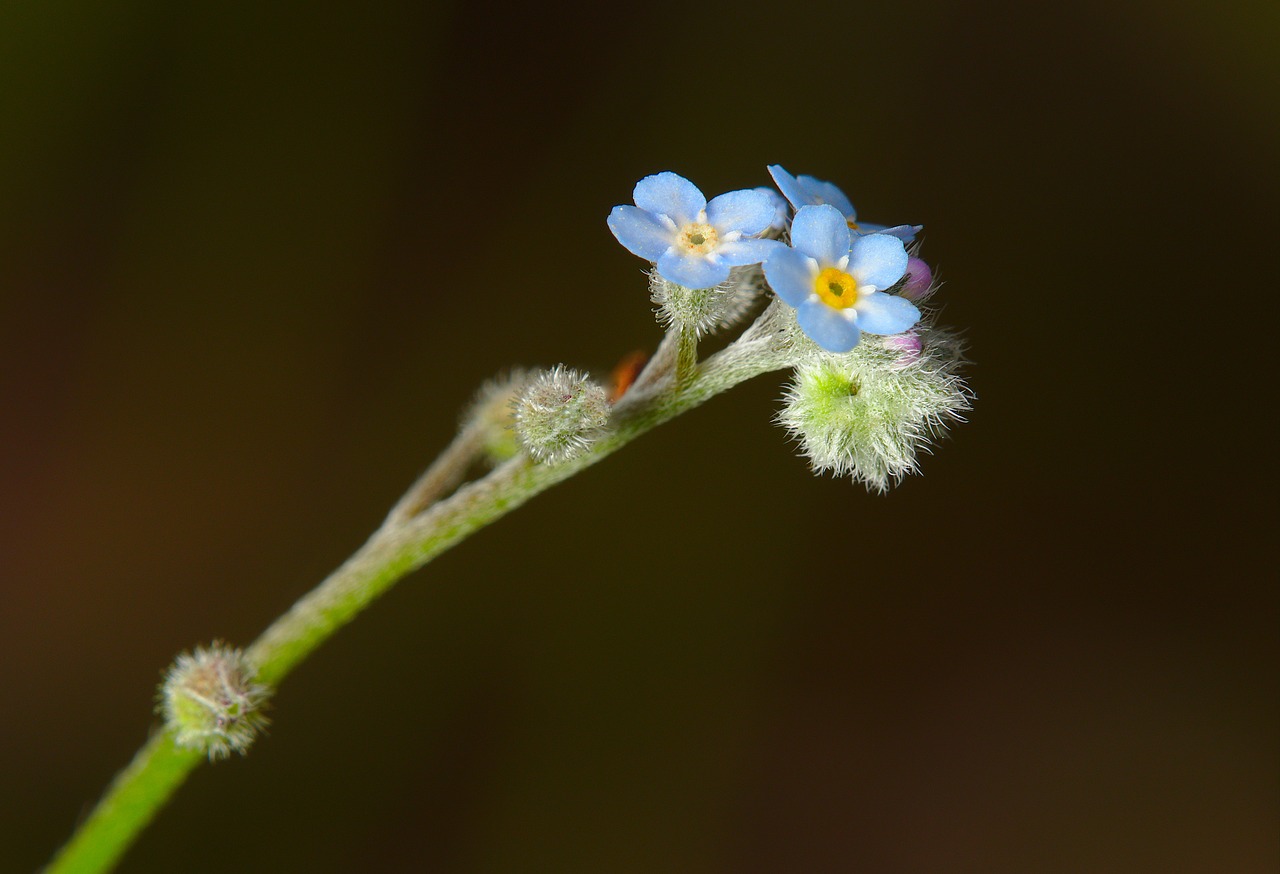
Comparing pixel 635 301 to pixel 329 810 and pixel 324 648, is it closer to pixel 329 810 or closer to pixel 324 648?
pixel 324 648

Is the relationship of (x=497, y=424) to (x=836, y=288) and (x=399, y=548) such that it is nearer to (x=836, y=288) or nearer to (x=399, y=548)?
(x=399, y=548)

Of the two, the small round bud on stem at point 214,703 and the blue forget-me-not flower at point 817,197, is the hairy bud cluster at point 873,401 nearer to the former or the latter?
the blue forget-me-not flower at point 817,197

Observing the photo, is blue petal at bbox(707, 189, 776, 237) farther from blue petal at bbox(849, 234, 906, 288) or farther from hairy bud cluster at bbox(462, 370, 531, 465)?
hairy bud cluster at bbox(462, 370, 531, 465)

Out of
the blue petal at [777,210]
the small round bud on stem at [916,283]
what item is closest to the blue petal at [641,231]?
the blue petal at [777,210]

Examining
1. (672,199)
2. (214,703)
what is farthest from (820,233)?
(214,703)

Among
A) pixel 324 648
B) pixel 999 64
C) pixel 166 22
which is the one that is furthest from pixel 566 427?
pixel 999 64

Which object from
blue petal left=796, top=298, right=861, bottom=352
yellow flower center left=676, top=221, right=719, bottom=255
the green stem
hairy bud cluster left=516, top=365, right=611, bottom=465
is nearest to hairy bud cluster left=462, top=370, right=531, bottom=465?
the green stem
